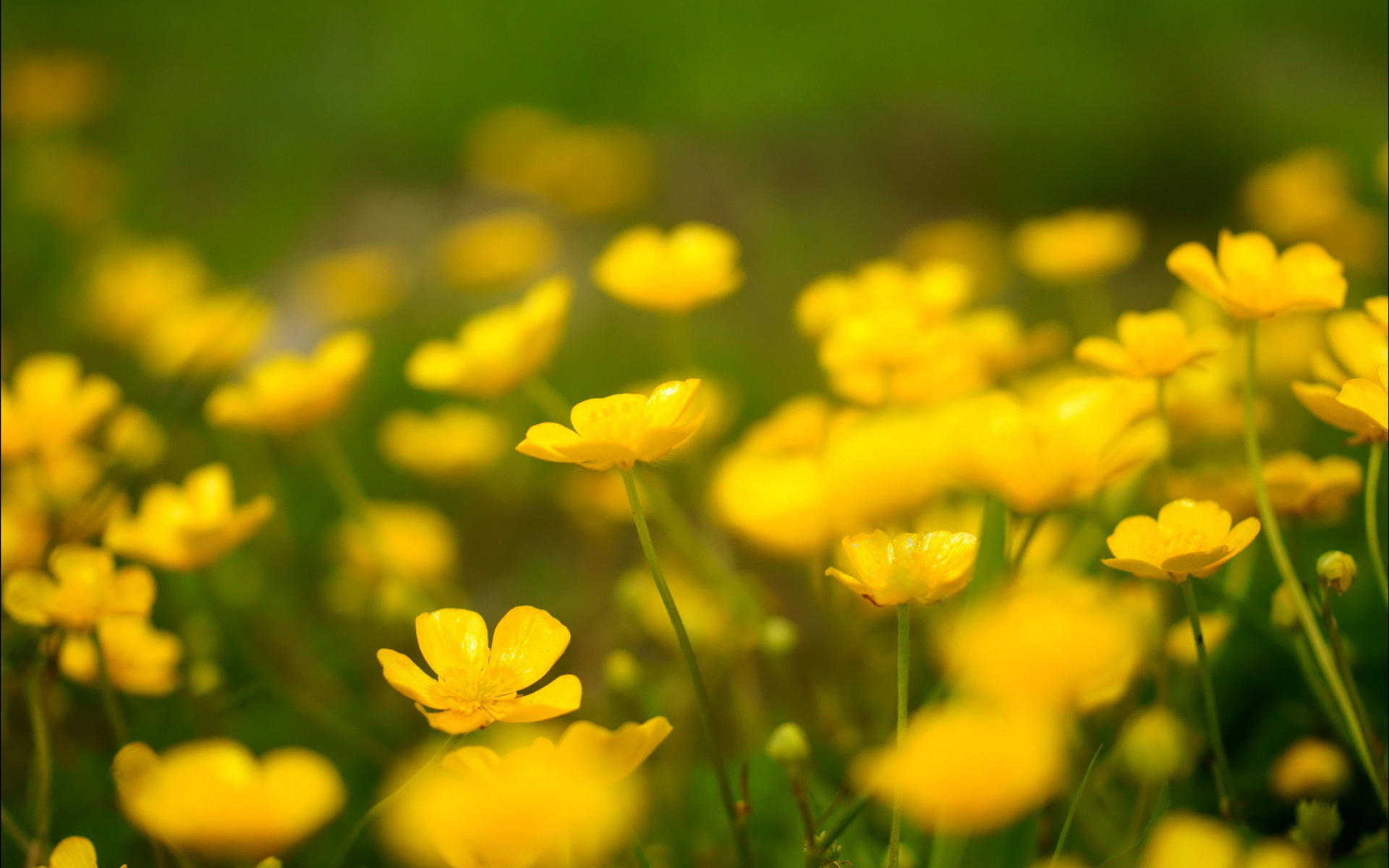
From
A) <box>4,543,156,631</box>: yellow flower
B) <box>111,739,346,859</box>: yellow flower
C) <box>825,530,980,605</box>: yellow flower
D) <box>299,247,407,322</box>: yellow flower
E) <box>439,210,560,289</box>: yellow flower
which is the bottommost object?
<box>299,247,407,322</box>: yellow flower

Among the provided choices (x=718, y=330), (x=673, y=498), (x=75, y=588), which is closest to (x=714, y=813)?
(x=75, y=588)

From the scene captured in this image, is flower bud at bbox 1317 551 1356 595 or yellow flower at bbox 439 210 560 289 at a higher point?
flower bud at bbox 1317 551 1356 595

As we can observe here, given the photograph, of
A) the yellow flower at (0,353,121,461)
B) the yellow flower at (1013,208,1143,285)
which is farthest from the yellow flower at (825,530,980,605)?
the yellow flower at (1013,208,1143,285)

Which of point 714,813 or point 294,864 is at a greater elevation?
point 714,813

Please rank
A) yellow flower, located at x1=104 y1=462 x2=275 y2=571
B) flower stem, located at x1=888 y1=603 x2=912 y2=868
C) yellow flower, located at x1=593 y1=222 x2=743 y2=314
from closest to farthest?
flower stem, located at x1=888 y1=603 x2=912 y2=868 < yellow flower, located at x1=104 y1=462 x2=275 y2=571 < yellow flower, located at x1=593 y1=222 x2=743 y2=314

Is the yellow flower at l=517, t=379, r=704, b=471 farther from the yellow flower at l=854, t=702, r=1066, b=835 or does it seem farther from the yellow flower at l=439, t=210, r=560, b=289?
the yellow flower at l=439, t=210, r=560, b=289

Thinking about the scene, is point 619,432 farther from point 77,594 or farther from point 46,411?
point 46,411

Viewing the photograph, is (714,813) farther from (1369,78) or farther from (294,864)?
(1369,78)
